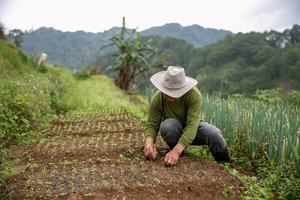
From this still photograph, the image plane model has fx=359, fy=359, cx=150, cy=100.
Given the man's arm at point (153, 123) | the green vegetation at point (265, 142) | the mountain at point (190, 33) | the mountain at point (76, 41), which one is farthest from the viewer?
the mountain at point (190, 33)

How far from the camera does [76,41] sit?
3472 inches

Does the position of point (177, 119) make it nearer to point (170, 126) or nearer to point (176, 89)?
point (170, 126)

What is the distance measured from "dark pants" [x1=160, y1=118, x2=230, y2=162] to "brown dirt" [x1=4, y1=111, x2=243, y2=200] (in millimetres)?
170

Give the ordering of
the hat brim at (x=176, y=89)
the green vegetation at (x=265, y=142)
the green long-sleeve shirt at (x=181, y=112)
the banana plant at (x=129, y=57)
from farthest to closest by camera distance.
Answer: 1. the banana plant at (x=129, y=57)
2. the green long-sleeve shirt at (x=181, y=112)
3. the hat brim at (x=176, y=89)
4. the green vegetation at (x=265, y=142)

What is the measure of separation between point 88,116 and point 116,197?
13.5 ft

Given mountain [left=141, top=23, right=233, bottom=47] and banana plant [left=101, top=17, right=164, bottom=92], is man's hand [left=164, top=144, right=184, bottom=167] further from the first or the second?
mountain [left=141, top=23, right=233, bottom=47]

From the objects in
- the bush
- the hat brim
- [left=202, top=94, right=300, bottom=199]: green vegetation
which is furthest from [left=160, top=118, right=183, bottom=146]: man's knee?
the bush

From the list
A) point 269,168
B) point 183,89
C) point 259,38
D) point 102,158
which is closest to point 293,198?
point 269,168

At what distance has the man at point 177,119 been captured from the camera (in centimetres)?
316

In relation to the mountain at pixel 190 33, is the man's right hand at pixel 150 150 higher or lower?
lower

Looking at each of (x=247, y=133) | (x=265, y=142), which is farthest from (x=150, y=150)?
(x=265, y=142)

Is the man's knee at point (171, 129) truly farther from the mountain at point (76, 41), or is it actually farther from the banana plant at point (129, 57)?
the mountain at point (76, 41)

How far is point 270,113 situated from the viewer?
341 centimetres

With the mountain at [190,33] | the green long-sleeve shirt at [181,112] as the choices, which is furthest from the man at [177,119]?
the mountain at [190,33]
